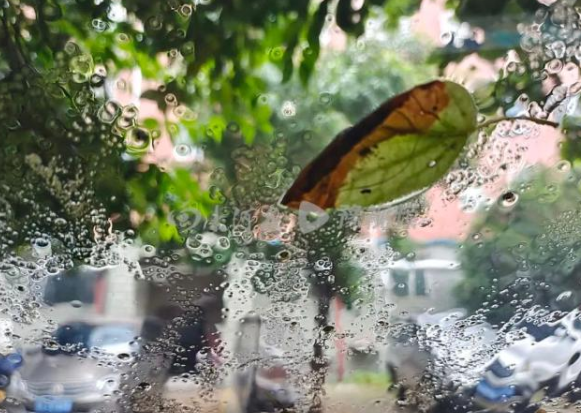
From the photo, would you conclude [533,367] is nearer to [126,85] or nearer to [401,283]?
[401,283]

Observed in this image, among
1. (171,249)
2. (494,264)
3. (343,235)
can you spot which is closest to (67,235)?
(171,249)

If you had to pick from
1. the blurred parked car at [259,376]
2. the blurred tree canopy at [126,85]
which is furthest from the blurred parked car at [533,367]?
the blurred tree canopy at [126,85]

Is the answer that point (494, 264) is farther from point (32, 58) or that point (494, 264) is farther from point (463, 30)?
point (32, 58)

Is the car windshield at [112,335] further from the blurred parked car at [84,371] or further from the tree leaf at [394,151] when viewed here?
the tree leaf at [394,151]

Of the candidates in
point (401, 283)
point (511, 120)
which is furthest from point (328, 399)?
point (511, 120)

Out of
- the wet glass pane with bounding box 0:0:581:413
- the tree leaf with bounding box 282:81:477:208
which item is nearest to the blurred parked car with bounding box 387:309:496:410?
the wet glass pane with bounding box 0:0:581:413

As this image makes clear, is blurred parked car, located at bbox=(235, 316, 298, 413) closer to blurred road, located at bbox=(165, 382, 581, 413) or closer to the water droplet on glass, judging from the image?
blurred road, located at bbox=(165, 382, 581, 413)
